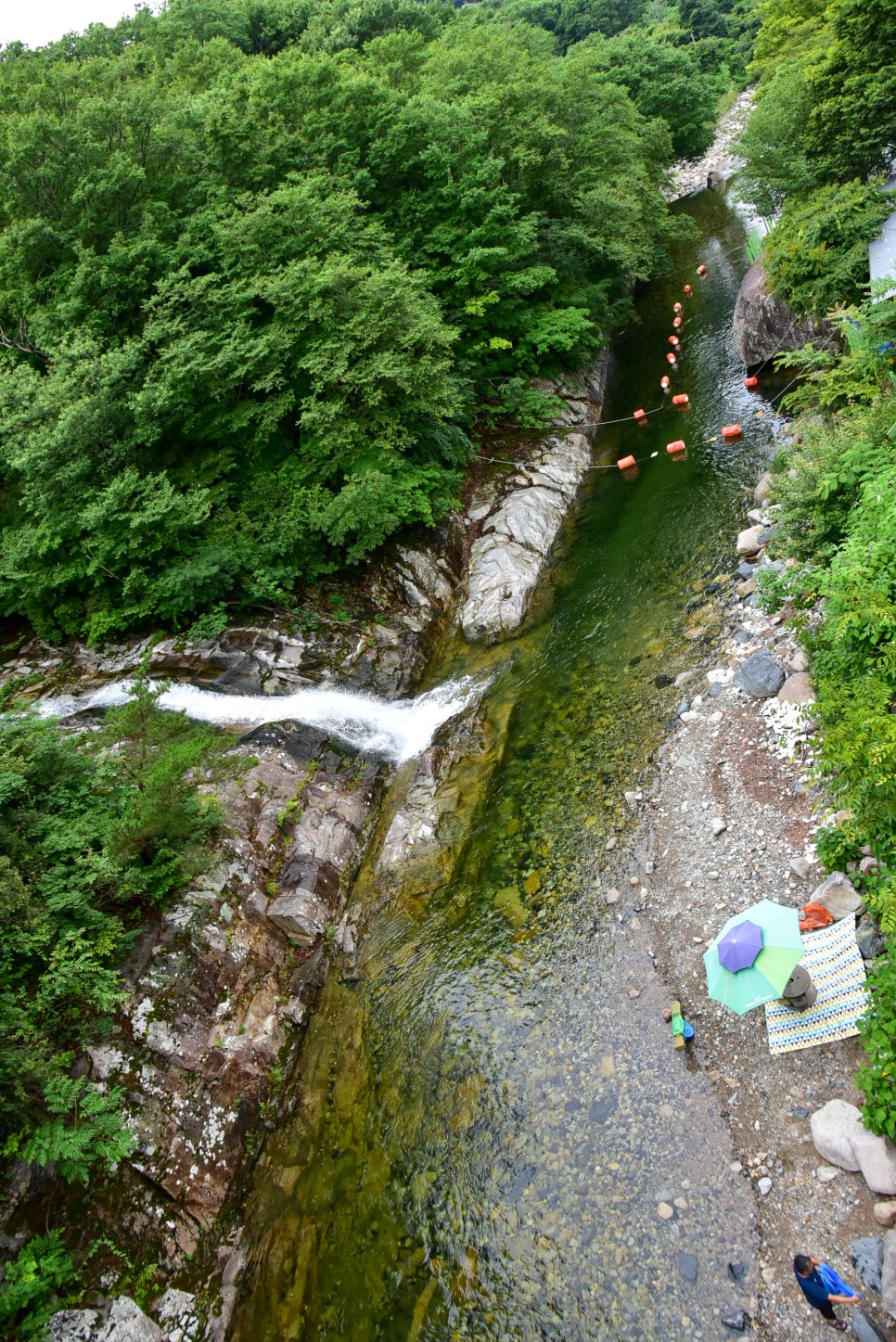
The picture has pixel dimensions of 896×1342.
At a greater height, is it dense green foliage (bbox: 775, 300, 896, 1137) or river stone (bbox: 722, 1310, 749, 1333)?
dense green foliage (bbox: 775, 300, 896, 1137)

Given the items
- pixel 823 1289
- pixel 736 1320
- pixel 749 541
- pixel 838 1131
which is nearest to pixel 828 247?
pixel 749 541

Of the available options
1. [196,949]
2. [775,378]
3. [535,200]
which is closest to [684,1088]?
[196,949]

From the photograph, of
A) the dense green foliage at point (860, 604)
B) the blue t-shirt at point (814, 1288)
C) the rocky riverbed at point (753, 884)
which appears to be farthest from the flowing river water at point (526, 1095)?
the dense green foliage at point (860, 604)

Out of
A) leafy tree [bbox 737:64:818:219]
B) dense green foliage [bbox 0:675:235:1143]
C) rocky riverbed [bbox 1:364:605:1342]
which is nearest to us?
dense green foliage [bbox 0:675:235:1143]

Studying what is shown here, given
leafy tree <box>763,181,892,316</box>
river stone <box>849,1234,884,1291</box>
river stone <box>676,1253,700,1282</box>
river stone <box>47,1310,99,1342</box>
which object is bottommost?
river stone <box>676,1253,700,1282</box>

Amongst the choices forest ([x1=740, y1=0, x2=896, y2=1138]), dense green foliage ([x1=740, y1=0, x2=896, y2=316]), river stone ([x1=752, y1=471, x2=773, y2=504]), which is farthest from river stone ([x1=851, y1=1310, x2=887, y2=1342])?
dense green foliage ([x1=740, y1=0, x2=896, y2=316])

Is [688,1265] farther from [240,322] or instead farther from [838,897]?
[240,322]

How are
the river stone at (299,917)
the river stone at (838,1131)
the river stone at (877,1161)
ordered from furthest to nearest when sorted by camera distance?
1. the river stone at (299,917)
2. the river stone at (838,1131)
3. the river stone at (877,1161)

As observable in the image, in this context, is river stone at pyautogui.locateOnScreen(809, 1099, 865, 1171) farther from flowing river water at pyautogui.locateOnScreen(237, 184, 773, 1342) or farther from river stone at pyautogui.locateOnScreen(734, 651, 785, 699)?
river stone at pyautogui.locateOnScreen(734, 651, 785, 699)

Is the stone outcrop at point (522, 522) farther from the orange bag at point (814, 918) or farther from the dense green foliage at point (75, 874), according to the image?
the orange bag at point (814, 918)
